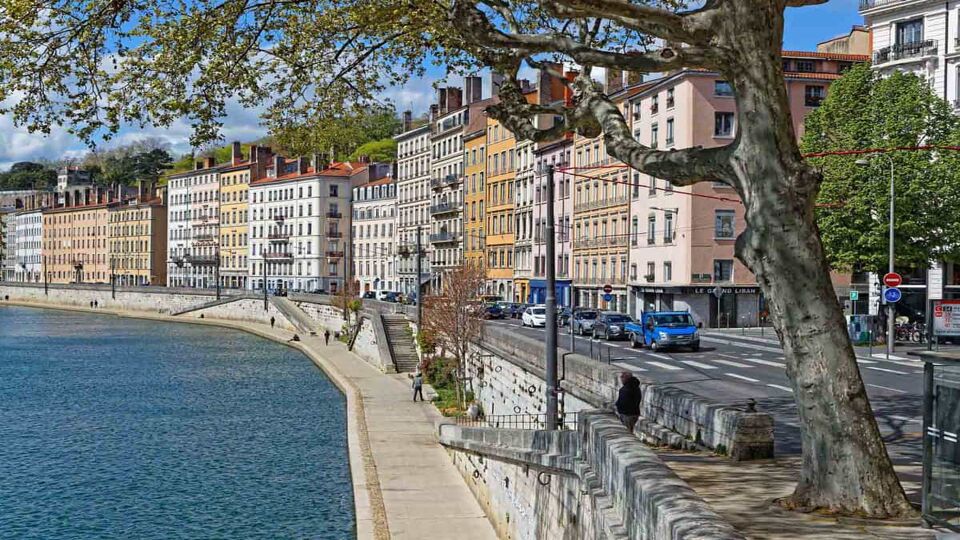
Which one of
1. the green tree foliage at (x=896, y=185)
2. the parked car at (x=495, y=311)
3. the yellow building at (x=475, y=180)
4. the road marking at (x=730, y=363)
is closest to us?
the road marking at (x=730, y=363)

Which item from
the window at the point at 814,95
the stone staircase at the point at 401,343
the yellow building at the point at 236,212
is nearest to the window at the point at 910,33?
the window at the point at 814,95

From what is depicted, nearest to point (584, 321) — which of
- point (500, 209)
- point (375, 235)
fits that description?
point (500, 209)

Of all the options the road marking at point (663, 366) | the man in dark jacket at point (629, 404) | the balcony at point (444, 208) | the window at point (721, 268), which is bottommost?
the road marking at point (663, 366)

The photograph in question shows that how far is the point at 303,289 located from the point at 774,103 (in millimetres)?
140713

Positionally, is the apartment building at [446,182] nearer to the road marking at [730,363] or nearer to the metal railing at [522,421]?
the road marking at [730,363]

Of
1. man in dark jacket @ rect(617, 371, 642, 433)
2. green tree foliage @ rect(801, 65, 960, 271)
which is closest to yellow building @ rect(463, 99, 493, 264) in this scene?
green tree foliage @ rect(801, 65, 960, 271)

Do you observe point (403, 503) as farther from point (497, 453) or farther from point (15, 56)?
point (15, 56)

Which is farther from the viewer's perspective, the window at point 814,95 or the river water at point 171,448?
the window at point 814,95

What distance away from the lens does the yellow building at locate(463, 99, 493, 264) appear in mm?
108125

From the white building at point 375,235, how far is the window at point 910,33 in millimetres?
78643

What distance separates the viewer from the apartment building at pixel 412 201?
125 metres

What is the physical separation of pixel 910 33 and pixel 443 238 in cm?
6281

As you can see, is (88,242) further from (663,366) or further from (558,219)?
(663,366)

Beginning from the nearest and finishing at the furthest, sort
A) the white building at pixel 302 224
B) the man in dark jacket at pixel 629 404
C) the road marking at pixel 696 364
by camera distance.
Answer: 1. the man in dark jacket at pixel 629 404
2. the road marking at pixel 696 364
3. the white building at pixel 302 224
